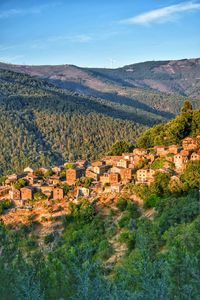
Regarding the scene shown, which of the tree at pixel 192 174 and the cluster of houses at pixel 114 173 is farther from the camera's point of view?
the cluster of houses at pixel 114 173

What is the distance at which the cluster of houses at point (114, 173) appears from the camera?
35.6m

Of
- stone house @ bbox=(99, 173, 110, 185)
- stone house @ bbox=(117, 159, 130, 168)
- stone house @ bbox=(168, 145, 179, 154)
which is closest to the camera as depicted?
stone house @ bbox=(99, 173, 110, 185)

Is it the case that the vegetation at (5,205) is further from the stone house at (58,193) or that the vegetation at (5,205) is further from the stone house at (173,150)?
the stone house at (173,150)

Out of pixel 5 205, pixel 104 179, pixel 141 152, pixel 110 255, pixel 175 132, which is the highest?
pixel 175 132

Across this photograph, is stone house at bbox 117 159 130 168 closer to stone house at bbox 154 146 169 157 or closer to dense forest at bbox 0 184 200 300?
stone house at bbox 154 146 169 157

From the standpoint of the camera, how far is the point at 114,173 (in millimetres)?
36938

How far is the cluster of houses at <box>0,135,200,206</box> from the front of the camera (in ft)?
117

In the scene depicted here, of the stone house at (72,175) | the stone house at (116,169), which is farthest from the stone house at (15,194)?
the stone house at (116,169)

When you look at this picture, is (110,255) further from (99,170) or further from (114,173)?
(99,170)

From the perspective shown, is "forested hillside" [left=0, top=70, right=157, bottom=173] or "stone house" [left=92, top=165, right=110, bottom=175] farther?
"forested hillside" [left=0, top=70, right=157, bottom=173]

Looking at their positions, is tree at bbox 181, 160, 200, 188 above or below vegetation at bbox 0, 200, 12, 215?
above

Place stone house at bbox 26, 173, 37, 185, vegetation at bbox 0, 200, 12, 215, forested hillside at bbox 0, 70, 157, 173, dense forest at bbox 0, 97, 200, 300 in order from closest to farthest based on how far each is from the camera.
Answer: dense forest at bbox 0, 97, 200, 300
vegetation at bbox 0, 200, 12, 215
stone house at bbox 26, 173, 37, 185
forested hillside at bbox 0, 70, 157, 173

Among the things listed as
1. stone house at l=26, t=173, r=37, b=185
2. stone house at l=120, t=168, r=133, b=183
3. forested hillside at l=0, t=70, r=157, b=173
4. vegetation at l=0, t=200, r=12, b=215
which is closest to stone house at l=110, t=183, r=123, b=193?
stone house at l=120, t=168, r=133, b=183

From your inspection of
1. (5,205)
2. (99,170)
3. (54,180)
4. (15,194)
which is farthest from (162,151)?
(5,205)
